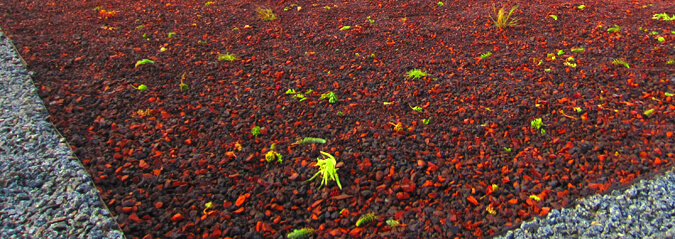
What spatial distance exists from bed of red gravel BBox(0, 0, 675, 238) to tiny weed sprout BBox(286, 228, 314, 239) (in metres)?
0.07

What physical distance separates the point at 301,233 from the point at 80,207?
4.08 feet

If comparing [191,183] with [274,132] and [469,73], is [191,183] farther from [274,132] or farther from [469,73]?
[469,73]

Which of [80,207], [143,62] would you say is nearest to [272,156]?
[80,207]

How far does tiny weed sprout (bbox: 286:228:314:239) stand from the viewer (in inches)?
91.4

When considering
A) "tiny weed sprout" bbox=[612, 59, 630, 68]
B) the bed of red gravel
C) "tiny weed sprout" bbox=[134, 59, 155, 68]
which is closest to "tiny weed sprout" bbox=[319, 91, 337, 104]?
the bed of red gravel

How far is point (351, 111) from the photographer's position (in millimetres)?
3416

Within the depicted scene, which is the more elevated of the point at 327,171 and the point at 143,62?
the point at 143,62

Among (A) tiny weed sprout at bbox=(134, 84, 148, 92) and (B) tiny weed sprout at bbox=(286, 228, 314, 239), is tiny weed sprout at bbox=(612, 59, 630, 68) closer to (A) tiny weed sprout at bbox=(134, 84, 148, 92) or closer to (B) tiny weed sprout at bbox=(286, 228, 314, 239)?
(B) tiny weed sprout at bbox=(286, 228, 314, 239)

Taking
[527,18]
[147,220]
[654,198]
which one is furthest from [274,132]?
[527,18]

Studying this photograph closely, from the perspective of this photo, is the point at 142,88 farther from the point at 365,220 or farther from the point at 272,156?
the point at 365,220

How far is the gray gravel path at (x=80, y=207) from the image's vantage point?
224 centimetres

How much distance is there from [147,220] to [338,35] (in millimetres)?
3002

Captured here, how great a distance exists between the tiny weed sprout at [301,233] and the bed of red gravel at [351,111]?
0.23 feet

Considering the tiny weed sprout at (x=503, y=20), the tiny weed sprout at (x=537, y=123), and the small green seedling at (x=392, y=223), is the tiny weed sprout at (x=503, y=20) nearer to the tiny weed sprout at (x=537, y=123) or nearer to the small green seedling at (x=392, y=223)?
the tiny weed sprout at (x=537, y=123)
